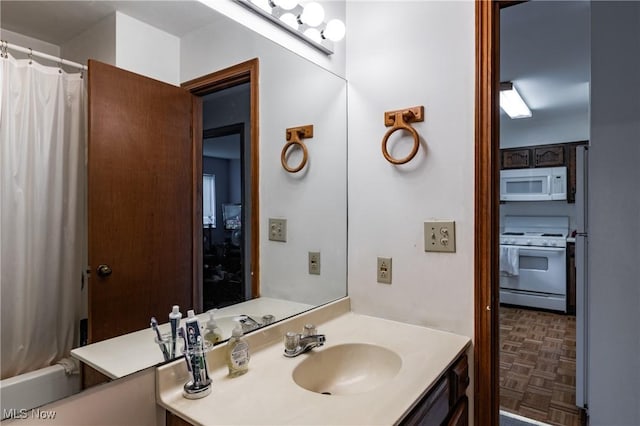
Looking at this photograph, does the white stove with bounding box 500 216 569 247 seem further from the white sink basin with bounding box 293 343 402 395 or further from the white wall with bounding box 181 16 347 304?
the white sink basin with bounding box 293 343 402 395

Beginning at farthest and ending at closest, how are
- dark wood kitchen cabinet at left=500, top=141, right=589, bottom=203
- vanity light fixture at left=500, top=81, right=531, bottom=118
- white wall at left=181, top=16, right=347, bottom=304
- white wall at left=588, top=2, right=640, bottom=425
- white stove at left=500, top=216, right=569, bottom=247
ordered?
1. dark wood kitchen cabinet at left=500, top=141, right=589, bottom=203
2. white stove at left=500, top=216, right=569, bottom=247
3. vanity light fixture at left=500, top=81, right=531, bottom=118
4. white wall at left=588, top=2, right=640, bottom=425
5. white wall at left=181, top=16, right=347, bottom=304

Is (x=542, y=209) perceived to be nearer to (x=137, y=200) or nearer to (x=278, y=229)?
(x=278, y=229)

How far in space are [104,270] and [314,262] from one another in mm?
887

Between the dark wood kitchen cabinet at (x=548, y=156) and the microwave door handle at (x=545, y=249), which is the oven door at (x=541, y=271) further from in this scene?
the dark wood kitchen cabinet at (x=548, y=156)

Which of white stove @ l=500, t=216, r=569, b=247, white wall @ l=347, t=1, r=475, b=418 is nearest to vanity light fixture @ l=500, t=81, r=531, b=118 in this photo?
white stove @ l=500, t=216, r=569, b=247

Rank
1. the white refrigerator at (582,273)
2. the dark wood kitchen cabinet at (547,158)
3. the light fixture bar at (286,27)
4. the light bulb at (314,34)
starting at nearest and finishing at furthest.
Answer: the light fixture bar at (286,27) < the light bulb at (314,34) < the white refrigerator at (582,273) < the dark wood kitchen cabinet at (547,158)

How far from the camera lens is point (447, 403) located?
1110 mm

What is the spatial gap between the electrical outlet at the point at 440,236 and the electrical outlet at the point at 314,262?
0.47 m

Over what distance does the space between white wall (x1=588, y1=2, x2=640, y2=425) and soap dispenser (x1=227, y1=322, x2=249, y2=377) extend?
6.25 feet

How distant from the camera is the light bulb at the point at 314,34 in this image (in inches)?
58.4

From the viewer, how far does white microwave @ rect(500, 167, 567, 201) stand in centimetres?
452

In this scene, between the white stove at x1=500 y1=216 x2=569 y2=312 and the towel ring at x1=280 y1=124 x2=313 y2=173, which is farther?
the white stove at x1=500 y1=216 x2=569 y2=312

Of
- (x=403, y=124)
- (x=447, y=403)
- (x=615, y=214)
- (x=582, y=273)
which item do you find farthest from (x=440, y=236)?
(x=582, y=273)

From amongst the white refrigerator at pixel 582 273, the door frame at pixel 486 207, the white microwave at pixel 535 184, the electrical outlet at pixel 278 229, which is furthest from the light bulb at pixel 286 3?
the white microwave at pixel 535 184
